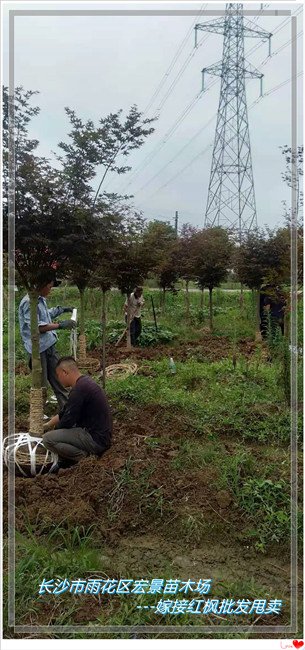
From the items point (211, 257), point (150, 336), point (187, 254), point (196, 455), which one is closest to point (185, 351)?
point (150, 336)

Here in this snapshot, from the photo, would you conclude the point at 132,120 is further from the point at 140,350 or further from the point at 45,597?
the point at 140,350

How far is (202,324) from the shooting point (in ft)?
42.7

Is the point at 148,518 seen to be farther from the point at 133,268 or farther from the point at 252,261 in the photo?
the point at 252,261

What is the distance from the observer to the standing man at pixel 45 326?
152 inches

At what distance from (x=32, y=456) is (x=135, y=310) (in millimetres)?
6548

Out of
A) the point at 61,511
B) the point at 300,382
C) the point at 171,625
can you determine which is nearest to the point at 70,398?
the point at 61,511

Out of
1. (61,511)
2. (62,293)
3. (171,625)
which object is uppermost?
(62,293)

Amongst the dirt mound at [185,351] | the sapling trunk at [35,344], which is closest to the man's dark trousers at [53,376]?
the sapling trunk at [35,344]

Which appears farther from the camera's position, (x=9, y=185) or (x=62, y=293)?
(x=62, y=293)

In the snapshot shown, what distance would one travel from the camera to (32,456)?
135 inches

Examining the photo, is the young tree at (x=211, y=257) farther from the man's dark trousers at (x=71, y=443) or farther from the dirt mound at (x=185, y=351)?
the man's dark trousers at (x=71, y=443)

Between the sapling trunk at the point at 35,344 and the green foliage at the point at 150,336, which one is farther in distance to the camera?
the green foliage at the point at 150,336

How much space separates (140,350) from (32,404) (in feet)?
18.1

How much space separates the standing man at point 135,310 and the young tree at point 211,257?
2292mm
